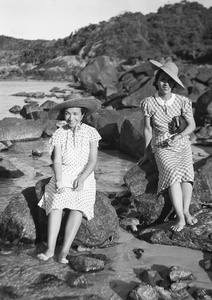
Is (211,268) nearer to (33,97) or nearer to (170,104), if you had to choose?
(170,104)

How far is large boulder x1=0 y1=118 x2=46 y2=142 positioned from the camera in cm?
1081

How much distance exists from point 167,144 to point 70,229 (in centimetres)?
149

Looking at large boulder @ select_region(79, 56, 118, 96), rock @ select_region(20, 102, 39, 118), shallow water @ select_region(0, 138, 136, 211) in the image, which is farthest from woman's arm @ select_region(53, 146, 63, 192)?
large boulder @ select_region(79, 56, 118, 96)

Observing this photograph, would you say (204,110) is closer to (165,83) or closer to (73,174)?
(165,83)

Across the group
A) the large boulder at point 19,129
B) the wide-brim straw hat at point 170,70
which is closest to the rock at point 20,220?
the wide-brim straw hat at point 170,70

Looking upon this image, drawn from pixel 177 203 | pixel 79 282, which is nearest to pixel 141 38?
pixel 177 203

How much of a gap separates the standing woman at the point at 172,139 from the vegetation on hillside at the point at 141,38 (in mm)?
41583

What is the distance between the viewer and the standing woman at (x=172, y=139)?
468 centimetres

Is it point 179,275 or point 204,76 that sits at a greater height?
point 204,76

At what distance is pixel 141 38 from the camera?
62.7 m

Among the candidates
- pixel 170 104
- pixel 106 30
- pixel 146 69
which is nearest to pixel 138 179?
pixel 170 104

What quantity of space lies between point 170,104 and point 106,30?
64049 millimetres

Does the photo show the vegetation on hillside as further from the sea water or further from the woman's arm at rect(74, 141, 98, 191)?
the woman's arm at rect(74, 141, 98, 191)

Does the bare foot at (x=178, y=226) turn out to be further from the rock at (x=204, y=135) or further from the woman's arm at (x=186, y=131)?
the rock at (x=204, y=135)
